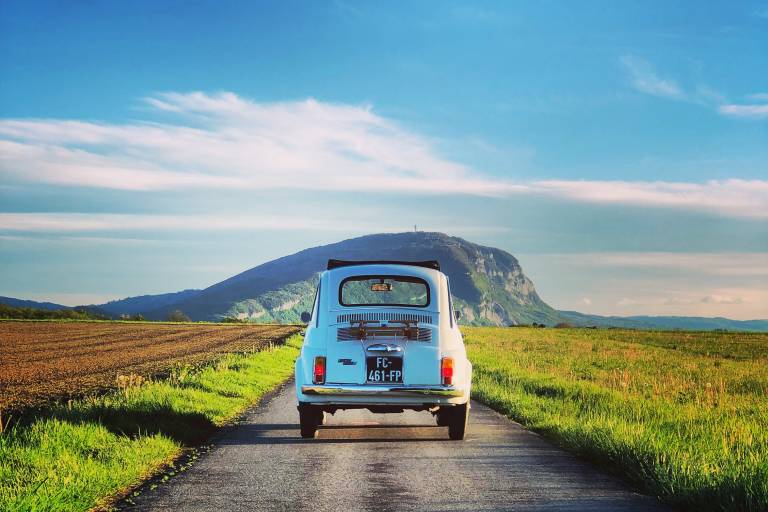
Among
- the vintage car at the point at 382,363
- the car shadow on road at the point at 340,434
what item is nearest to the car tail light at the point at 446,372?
the vintage car at the point at 382,363

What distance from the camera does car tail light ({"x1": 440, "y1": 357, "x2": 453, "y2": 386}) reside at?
10070 millimetres

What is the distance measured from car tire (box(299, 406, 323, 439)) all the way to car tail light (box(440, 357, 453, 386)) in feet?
5.92

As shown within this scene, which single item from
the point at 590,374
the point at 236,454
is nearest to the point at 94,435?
the point at 236,454

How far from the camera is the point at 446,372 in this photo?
10086 millimetres

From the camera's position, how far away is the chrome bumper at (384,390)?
9922 millimetres

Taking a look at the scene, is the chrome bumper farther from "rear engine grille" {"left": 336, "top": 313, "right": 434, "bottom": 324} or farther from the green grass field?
the green grass field

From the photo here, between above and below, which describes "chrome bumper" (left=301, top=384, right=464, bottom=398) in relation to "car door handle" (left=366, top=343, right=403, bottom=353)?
below

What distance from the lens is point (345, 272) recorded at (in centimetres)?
1106

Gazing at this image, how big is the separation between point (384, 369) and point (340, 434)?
1723 mm

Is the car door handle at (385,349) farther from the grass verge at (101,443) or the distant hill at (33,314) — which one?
the distant hill at (33,314)

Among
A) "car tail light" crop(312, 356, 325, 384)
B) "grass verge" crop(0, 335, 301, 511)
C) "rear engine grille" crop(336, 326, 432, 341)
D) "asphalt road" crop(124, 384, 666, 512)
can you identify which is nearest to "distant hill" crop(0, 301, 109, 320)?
"grass verge" crop(0, 335, 301, 511)

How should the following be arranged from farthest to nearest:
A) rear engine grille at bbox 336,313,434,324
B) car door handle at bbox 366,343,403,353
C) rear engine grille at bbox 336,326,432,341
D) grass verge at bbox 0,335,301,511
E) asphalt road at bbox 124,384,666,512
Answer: rear engine grille at bbox 336,313,434,324
rear engine grille at bbox 336,326,432,341
car door handle at bbox 366,343,403,353
grass verge at bbox 0,335,301,511
asphalt road at bbox 124,384,666,512

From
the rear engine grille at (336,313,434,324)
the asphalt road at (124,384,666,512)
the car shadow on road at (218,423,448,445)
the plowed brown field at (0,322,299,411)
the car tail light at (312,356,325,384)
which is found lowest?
the plowed brown field at (0,322,299,411)

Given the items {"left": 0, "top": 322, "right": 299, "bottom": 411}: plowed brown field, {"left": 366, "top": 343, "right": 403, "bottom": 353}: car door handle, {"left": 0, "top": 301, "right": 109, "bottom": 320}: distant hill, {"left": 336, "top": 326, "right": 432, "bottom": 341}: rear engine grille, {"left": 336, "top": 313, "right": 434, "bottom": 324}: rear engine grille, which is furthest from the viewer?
{"left": 0, "top": 301, "right": 109, "bottom": 320}: distant hill
